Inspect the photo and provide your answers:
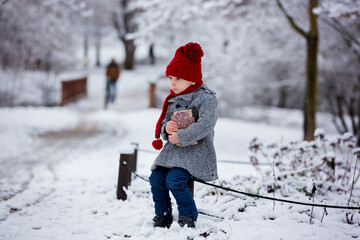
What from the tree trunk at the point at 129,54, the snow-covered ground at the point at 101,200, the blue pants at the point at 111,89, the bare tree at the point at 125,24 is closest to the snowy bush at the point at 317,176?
the snow-covered ground at the point at 101,200

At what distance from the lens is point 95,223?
3324mm

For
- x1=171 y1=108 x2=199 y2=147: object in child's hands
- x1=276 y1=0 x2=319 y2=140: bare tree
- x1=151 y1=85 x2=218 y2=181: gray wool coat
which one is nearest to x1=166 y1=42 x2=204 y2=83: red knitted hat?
x1=151 y1=85 x2=218 y2=181: gray wool coat

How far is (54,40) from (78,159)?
51.7ft

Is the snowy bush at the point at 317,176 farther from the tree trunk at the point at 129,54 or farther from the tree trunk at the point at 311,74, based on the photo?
the tree trunk at the point at 129,54

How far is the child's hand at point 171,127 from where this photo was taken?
2861 mm

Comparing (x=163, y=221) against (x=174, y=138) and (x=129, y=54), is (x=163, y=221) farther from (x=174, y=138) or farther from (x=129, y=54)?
(x=129, y=54)

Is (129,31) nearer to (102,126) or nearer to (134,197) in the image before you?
(102,126)

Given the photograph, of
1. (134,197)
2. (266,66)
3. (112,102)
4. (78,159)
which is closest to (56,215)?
(134,197)

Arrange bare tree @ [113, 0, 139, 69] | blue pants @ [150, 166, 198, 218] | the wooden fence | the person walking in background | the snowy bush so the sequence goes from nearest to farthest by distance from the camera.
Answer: blue pants @ [150, 166, 198, 218]
the snowy bush
the person walking in background
the wooden fence
bare tree @ [113, 0, 139, 69]

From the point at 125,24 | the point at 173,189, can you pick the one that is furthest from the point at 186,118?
the point at 125,24

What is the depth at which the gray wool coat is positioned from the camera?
2766 mm

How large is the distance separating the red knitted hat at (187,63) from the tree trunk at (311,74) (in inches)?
229

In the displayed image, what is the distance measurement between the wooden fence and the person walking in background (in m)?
1.85

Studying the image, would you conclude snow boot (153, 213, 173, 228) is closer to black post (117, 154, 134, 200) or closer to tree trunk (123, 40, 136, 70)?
black post (117, 154, 134, 200)
